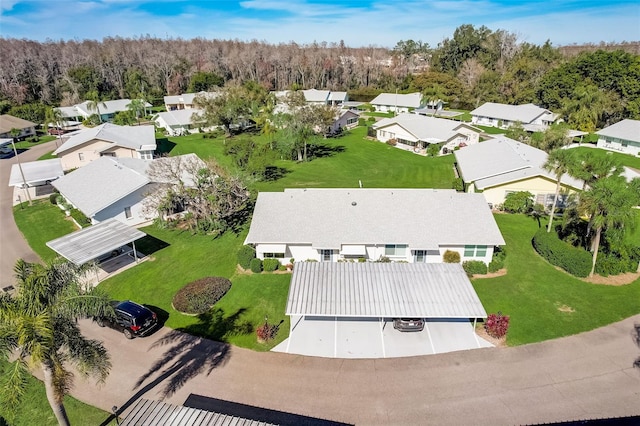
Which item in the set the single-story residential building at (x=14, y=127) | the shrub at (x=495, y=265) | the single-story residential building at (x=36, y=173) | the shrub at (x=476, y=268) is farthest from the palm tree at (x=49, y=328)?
the single-story residential building at (x=14, y=127)

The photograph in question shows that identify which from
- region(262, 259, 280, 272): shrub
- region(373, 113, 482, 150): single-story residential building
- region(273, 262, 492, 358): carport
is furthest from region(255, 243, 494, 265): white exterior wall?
region(373, 113, 482, 150): single-story residential building

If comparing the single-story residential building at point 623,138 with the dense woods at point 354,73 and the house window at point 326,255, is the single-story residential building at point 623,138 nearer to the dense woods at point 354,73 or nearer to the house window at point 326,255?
the dense woods at point 354,73

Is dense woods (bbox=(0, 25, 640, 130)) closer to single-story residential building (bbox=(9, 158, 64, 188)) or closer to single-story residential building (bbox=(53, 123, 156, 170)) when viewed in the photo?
single-story residential building (bbox=(53, 123, 156, 170))

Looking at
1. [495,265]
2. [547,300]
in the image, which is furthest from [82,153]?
[547,300]

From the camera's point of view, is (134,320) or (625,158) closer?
(134,320)

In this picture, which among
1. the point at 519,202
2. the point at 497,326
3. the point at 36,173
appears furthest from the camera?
A: the point at 36,173

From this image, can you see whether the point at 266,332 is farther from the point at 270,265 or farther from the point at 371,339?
the point at 270,265
